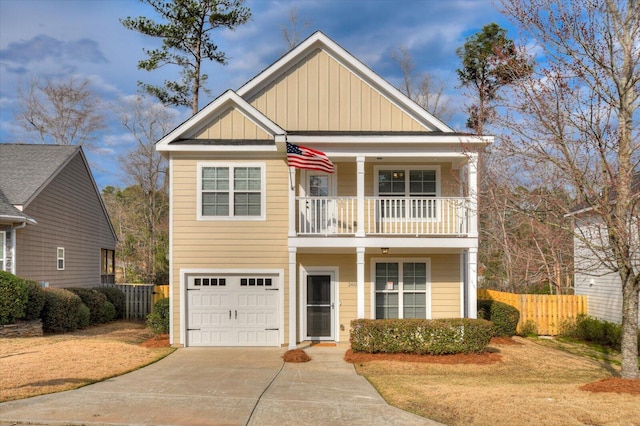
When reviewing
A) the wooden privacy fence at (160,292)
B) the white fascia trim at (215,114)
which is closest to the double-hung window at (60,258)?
the wooden privacy fence at (160,292)

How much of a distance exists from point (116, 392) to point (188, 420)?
2.37 metres

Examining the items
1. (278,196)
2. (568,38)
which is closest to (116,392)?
(278,196)

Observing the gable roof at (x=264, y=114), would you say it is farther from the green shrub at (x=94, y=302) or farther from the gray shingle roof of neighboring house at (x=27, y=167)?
the green shrub at (x=94, y=302)

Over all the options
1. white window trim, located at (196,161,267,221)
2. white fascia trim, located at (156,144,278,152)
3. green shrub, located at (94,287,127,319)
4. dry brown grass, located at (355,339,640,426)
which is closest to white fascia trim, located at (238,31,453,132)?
white fascia trim, located at (156,144,278,152)

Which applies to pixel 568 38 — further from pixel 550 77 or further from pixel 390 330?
pixel 390 330

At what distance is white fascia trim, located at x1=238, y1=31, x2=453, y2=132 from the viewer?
1597 centimetres

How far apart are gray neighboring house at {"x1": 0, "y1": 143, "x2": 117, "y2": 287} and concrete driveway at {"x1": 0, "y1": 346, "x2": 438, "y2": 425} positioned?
8830mm

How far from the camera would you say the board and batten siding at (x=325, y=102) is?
16.2 metres

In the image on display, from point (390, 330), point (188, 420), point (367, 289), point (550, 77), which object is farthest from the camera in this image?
point (367, 289)

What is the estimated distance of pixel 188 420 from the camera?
777cm

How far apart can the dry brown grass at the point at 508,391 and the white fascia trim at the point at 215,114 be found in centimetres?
724

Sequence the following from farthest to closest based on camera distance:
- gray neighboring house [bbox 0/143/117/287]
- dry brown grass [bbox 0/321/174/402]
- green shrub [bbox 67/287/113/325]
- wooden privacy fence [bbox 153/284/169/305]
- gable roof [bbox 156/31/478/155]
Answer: green shrub [bbox 67/287/113/325] → wooden privacy fence [bbox 153/284/169/305] → gray neighboring house [bbox 0/143/117/287] → gable roof [bbox 156/31/478/155] → dry brown grass [bbox 0/321/174/402]

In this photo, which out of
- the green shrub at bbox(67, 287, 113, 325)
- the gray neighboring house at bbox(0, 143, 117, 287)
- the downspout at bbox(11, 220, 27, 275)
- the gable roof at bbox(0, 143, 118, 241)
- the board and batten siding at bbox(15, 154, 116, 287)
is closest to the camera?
the downspout at bbox(11, 220, 27, 275)

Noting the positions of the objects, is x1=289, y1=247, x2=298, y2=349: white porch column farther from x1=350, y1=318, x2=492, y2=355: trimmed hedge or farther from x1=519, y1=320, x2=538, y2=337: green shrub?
x1=519, y1=320, x2=538, y2=337: green shrub
